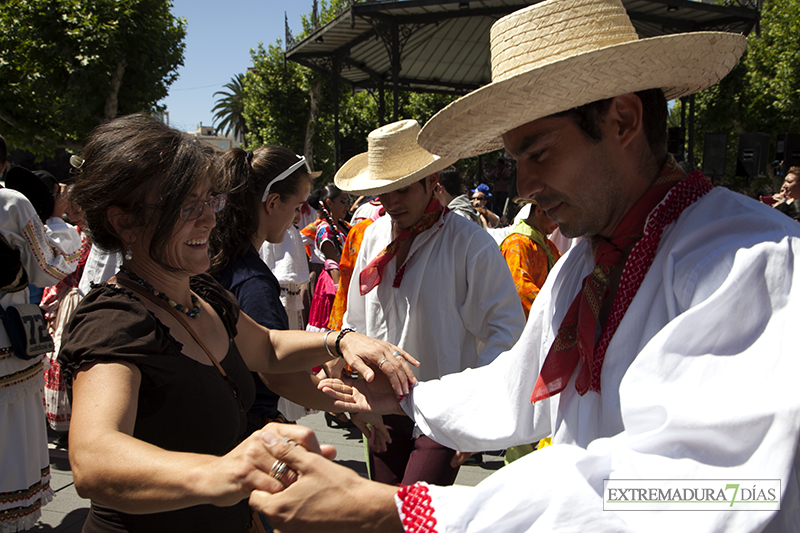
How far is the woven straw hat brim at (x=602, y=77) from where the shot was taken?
140 centimetres

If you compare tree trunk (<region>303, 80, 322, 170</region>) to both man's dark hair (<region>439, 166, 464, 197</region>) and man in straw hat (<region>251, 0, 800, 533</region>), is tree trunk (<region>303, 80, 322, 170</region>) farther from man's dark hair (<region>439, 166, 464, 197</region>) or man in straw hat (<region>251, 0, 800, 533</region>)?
man in straw hat (<region>251, 0, 800, 533</region>)

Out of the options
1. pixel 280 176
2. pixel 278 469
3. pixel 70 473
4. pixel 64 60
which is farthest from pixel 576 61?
pixel 64 60

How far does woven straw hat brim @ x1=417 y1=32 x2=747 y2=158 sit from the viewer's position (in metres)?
1.40

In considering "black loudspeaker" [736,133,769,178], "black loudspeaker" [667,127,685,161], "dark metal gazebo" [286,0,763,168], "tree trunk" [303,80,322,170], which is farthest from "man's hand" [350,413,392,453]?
"tree trunk" [303,80,322,170]

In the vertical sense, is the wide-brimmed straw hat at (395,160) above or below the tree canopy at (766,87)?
below

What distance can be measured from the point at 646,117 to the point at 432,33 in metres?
14.9

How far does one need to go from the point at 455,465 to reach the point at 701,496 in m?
1.88

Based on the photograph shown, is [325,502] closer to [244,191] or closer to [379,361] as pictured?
[379,361]

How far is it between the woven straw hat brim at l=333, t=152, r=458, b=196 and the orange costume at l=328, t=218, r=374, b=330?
39cm

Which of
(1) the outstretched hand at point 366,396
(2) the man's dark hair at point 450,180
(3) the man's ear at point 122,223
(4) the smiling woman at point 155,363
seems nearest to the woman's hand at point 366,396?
(1) the outstretched hand at point 366,396

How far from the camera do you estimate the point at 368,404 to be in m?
2.17

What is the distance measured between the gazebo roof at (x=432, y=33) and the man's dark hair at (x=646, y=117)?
10991 mm

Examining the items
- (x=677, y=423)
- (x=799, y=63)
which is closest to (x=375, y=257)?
(x=677, y=423)

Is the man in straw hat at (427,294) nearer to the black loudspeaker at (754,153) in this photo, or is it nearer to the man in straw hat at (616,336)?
the man in straw hat at (616,336)
